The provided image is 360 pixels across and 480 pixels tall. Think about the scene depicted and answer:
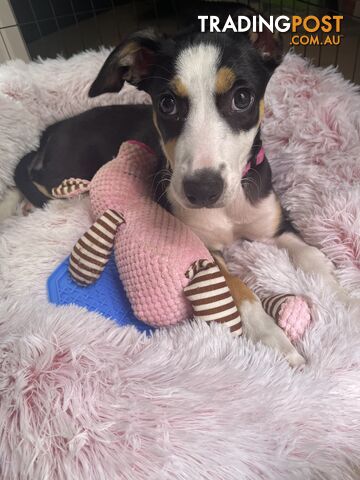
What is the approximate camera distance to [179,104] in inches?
45.4

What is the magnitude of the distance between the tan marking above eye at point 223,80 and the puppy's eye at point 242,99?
0.12ft

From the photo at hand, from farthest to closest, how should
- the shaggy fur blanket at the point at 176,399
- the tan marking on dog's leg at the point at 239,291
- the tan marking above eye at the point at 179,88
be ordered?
1. the tan marking on dog's leg at the point at 239,291
2. the tan marking above eye at the point at 179,88
3. the shaggy fur blanket at the point at 176,399

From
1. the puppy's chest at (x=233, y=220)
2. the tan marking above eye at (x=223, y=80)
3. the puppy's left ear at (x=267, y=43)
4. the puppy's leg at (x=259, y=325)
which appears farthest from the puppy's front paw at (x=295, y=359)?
the puppy's left ear at (x=267, y=43)

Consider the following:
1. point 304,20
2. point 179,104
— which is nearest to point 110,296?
point 179,104

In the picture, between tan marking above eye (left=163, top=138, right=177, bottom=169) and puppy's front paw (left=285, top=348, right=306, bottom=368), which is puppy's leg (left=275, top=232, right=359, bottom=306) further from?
tan marking above eye (left=163, top=138, right=177, bottom=169)

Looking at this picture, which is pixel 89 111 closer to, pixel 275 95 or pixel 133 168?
pixel 133 168

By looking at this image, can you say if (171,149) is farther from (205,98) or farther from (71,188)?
(71,188)

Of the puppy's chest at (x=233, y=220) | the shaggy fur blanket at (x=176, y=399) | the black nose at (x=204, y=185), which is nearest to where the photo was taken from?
the shaggy fur blanket at (x=176, y=399)

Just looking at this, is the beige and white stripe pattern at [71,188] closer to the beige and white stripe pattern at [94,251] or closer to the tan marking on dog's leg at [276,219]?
the beige and white stripe pattern at [94,251]

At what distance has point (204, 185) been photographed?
1.02 m

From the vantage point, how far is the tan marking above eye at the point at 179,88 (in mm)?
1122

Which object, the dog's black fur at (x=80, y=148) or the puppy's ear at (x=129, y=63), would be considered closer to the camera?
the puppy's ear at (x=129, y=63)

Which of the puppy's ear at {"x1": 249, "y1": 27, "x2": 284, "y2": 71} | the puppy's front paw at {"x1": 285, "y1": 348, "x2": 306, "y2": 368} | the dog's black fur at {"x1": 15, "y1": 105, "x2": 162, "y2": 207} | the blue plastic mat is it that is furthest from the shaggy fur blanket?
the dog's black fur at {"x1": 15, "y1": 105, "x2": 162, "y2": 207}

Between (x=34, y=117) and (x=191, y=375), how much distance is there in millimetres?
1620
